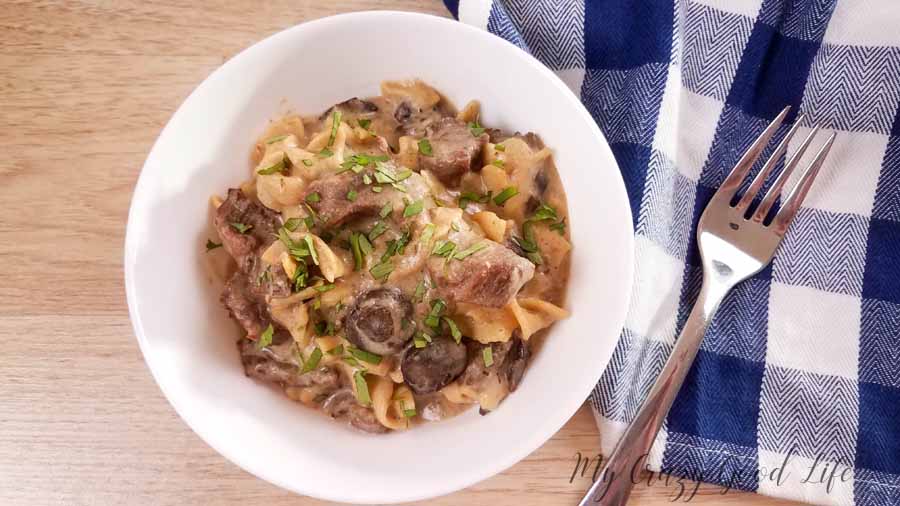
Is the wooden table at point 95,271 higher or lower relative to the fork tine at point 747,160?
lower

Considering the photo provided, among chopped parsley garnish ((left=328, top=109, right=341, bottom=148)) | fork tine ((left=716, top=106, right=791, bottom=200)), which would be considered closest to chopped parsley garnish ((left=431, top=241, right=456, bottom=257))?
chopped parsley garnish ((left=328, top=109, right=341, bottom=148))

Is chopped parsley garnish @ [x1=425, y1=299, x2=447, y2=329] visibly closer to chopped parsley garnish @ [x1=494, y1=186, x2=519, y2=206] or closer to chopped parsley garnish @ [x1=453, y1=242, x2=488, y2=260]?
chopped parsley garnish @ [x1=453, y1=242, x2=488, y2=260]

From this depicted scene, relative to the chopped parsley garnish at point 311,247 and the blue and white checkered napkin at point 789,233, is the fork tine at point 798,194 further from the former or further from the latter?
the chopped parsley garnish at point 311,247

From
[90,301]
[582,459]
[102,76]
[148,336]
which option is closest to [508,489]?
[582,459]

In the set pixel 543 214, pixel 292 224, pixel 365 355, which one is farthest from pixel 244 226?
pixel 543 214

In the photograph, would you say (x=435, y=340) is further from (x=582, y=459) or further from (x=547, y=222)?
(x=582, y=459)

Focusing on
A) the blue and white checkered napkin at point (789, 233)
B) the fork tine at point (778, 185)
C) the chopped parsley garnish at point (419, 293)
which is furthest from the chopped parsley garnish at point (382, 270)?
the fork tine at point (778, 185)
